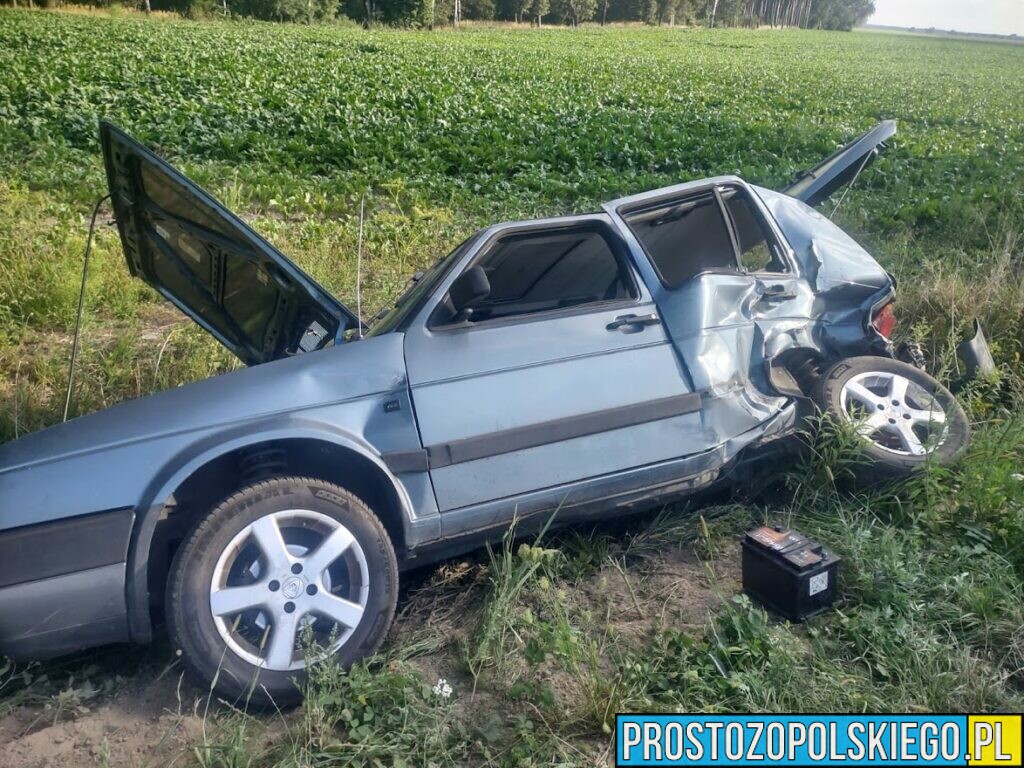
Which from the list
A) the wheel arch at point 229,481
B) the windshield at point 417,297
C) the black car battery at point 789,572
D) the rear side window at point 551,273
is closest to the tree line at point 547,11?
the windshield at point 417,297

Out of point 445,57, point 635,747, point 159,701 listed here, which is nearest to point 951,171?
point 635,747

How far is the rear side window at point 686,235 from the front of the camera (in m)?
4.56

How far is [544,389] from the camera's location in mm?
3689

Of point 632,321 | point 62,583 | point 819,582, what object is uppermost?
point 632,321

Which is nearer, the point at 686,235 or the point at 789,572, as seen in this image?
the point at 789,572

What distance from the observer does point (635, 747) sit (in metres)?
2.91

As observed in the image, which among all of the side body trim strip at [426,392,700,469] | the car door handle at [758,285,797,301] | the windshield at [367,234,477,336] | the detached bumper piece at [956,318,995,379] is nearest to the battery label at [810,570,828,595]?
the side body trim strip at [426,392,700,469]

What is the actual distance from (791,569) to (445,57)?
26301 millimetres

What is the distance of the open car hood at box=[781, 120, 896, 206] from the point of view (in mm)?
5547

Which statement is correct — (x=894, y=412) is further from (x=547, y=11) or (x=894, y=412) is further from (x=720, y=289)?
(x=547, y=11)

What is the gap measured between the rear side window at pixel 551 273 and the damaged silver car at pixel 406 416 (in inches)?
0.7

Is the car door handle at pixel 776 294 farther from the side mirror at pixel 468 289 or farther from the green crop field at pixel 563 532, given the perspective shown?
the side mirror at pixel 468 289

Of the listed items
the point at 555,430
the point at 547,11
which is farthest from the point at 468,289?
the point at 547,11

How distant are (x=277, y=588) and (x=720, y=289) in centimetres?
249
